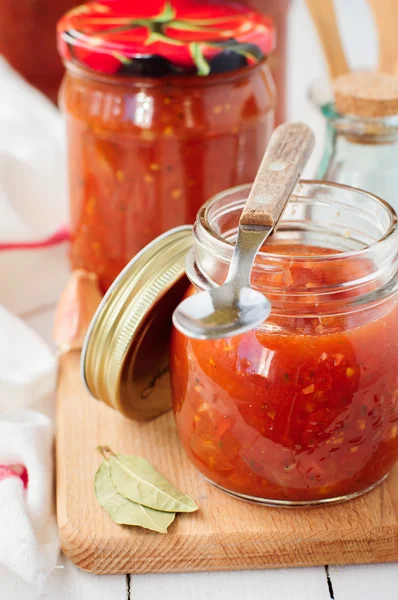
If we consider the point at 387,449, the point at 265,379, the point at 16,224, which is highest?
the point at 265,379

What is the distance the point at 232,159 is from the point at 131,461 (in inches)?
20.4

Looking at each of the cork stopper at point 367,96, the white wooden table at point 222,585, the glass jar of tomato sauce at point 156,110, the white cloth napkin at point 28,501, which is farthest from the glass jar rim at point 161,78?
the white wooden table at point 222,585

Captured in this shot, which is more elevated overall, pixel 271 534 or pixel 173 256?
pixel 173 256

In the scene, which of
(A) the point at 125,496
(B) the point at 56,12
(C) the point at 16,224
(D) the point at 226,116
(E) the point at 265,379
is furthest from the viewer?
(B) the point at 56,12

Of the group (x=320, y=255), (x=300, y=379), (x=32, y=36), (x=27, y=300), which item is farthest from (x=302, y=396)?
(x=32, y=36)

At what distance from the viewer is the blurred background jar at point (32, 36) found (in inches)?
71.2

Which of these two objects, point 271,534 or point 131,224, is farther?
point 131,224

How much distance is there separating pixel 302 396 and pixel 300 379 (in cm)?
2

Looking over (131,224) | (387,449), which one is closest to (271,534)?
(387,449)

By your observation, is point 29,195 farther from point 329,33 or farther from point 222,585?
point 222,585

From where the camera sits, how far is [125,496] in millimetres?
1105

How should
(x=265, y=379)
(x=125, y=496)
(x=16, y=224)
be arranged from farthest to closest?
(x=16, y=224)
(x=125, y=496)
(x=265, y=379)

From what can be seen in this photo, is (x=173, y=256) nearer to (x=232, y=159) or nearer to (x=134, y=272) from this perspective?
(x=134, y=272)

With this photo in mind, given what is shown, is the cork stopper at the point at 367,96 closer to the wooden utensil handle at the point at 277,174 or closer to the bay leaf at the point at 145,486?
the wooden utensil handle at the point at 277,174
